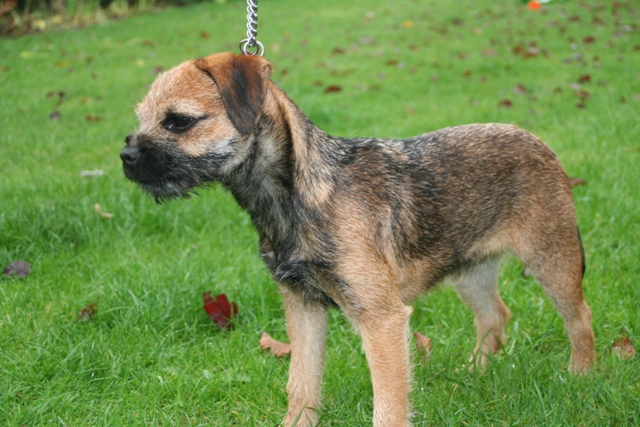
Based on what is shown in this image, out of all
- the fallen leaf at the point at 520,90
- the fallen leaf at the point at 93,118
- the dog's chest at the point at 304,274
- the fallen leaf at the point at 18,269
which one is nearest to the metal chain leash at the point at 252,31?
the dog's chest at the point at 304,274

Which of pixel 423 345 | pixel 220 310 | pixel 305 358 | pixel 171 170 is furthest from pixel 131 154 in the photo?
pixel 423 345

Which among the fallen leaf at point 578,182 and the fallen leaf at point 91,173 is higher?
the fallen leaf at point 578,182

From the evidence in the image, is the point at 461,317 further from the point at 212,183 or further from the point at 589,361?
the point at 212,183

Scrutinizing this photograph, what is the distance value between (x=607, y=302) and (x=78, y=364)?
310 cm

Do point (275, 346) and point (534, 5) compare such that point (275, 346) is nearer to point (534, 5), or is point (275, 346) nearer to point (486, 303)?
point (486, 303)

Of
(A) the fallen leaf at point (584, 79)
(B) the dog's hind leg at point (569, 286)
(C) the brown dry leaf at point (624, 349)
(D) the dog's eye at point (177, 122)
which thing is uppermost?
(D) the dog's eye at point (177, 122)

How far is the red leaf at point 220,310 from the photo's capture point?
12.7 ft

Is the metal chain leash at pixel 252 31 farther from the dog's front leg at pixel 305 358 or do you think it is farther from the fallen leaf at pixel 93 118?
the fallen leaf at pixel 93 118

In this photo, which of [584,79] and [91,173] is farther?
[584,79]

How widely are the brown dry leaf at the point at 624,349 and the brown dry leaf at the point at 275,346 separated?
5.88ft

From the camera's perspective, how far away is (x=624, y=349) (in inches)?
139

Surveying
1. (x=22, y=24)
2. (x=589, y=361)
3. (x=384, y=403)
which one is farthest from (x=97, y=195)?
(x=22, y=24)

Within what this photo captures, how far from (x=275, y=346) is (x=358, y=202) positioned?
1.22 m

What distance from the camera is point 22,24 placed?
15.4 metres
